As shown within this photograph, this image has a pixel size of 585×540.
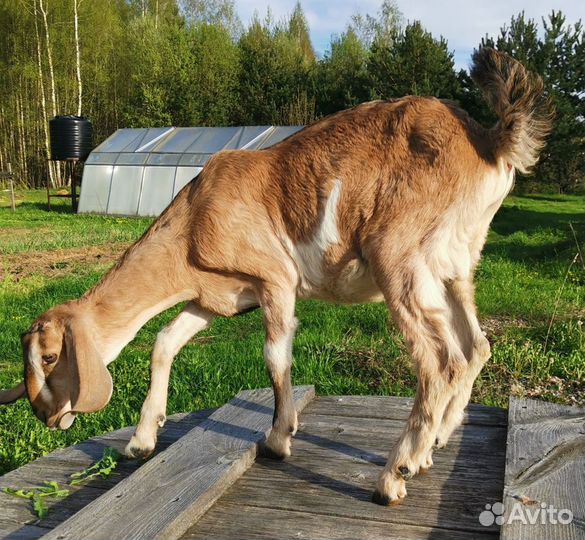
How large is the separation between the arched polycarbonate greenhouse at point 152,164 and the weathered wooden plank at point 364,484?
50.0 feet

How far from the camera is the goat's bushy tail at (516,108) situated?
2885 millimetres

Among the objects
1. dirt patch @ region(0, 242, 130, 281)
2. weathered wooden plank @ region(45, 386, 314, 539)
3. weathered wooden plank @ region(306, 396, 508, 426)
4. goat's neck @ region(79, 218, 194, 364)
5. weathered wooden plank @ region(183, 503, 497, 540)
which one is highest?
goat's neck @ region(79, 218, 194, 364)

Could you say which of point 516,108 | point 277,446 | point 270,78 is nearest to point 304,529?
point 277,446

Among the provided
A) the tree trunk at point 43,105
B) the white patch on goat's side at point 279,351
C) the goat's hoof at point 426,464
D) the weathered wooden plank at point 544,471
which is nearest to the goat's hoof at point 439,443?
the goat's hoof at point 426,464

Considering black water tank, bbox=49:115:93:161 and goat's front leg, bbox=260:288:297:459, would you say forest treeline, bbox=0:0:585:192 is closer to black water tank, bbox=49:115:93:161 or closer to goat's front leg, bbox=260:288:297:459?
black water tank, bbox=49:115:93:161

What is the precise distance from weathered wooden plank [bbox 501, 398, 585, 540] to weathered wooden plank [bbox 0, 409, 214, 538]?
69.5 inches

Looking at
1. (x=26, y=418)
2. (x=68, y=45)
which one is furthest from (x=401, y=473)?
(x=68, y=45)

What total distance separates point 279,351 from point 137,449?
901mm

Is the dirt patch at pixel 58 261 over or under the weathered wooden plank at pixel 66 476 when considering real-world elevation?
under

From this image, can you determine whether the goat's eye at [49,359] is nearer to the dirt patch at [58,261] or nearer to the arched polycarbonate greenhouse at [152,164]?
the dirt patch at [58,261]

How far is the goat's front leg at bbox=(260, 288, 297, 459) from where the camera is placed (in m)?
3.15

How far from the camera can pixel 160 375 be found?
11.4 ft

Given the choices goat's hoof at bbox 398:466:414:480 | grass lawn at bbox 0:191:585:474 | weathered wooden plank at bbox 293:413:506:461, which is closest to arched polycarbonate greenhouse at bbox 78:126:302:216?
grass lawn at bbox 0:191:585:474

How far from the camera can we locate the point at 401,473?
273cm
